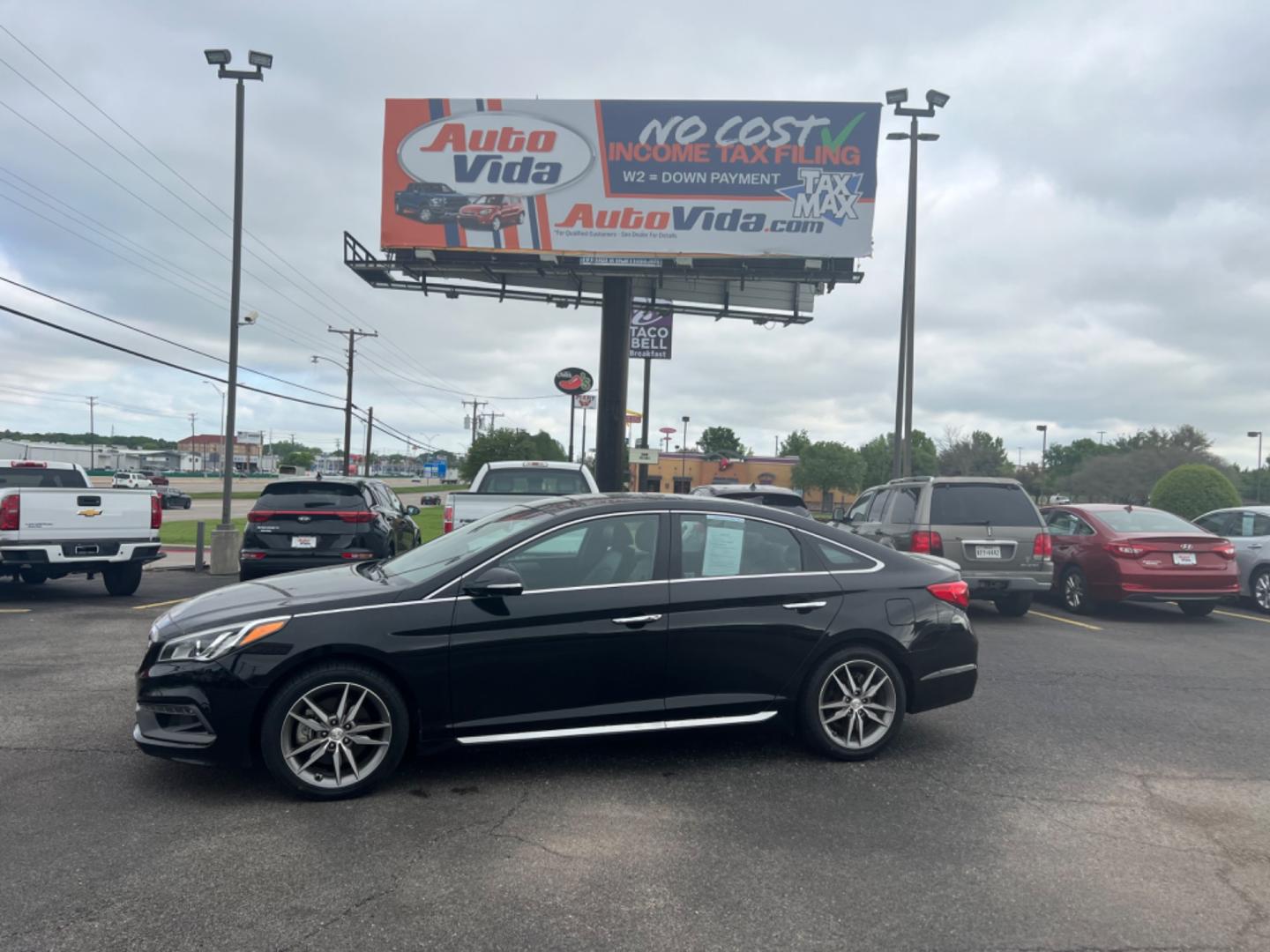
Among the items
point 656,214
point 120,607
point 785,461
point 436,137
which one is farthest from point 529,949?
point 785,461

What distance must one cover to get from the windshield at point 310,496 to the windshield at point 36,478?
102 inches

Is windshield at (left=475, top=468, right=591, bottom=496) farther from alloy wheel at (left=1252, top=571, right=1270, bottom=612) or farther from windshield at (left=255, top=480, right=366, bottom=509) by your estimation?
alloy wheel at (left=1252, top=571, right=1270, bottom=612)

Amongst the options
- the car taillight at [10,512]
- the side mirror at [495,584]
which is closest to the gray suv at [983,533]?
the side mirror at [495,584]

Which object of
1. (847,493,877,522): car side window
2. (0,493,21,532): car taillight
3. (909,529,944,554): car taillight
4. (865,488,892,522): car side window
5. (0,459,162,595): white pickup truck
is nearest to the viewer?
(0,493,21,532): car taillight

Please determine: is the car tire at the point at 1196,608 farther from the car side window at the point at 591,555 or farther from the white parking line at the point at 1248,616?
the car side window at the point at 591,555

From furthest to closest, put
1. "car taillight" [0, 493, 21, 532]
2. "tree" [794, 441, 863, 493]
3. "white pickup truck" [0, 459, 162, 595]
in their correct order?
"tree" [794, 441, 863, 493] → "white pickup truck" [0, 459, 162, 595] → "car taillight" [0, 493, 21, 532]

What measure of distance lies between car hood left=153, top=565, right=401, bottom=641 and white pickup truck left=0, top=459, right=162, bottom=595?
6992mm

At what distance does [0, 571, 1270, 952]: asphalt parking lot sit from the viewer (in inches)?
132

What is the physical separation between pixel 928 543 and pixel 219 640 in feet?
27.2

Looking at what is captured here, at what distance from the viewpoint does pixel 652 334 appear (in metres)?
26.0

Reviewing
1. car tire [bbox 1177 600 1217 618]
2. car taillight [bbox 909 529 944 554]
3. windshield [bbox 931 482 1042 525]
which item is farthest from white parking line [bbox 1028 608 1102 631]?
car taillight [bbox 909 529 944 554]

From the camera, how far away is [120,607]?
1102 cm

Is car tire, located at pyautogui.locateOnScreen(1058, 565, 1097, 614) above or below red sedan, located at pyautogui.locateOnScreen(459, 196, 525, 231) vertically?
below

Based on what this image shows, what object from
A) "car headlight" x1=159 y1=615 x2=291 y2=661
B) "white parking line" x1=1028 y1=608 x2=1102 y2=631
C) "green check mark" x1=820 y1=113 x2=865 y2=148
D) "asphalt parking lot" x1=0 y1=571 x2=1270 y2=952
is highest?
"green check mark" x1=820 y1=113 x2=865 y2=148
